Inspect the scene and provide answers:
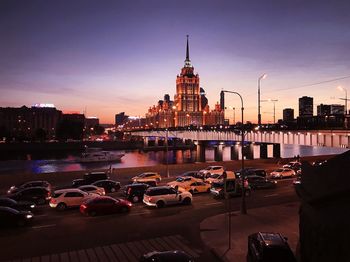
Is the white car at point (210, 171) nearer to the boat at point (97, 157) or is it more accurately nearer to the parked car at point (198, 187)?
the parked car at point (198, 187)

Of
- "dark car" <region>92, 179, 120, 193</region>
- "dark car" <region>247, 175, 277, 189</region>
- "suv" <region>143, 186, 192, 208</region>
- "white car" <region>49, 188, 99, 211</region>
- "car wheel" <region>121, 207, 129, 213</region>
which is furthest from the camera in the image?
"dark car" <region>247, 175, 277, 189</region>

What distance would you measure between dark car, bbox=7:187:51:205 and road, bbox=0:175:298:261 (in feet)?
4.76

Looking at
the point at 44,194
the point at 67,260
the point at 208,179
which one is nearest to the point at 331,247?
the point at 67,260

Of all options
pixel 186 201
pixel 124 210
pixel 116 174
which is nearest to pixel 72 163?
pixel 116 174

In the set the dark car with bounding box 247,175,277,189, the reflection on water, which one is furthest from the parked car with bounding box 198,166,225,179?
the reflection on water

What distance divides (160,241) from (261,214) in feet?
26.1

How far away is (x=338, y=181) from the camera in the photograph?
9.89 meters

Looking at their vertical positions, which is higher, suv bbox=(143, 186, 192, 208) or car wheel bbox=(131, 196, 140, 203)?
suv bbox=(143, 186, 192, 208)

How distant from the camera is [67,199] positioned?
21.8 m

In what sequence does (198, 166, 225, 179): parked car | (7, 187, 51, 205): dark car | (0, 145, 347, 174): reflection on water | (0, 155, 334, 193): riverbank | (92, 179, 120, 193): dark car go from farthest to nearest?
(0, 145, 347, 174): reflection on water
(198, 166, 225, 179): parked car
(0, 155, 334, 193): riverbank
(92, 179, 120, 193): dark car
(7, 187, 51, 205): dark car

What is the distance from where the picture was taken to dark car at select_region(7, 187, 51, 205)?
78.3ft

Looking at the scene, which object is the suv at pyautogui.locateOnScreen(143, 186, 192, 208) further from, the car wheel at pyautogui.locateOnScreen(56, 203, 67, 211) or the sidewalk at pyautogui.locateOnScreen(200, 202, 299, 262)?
the car wheel at pyautogui.locateOnScreen(56, 203, 67, 211)

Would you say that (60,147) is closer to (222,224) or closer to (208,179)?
(208,179)

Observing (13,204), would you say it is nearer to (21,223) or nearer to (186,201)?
(21,223)
